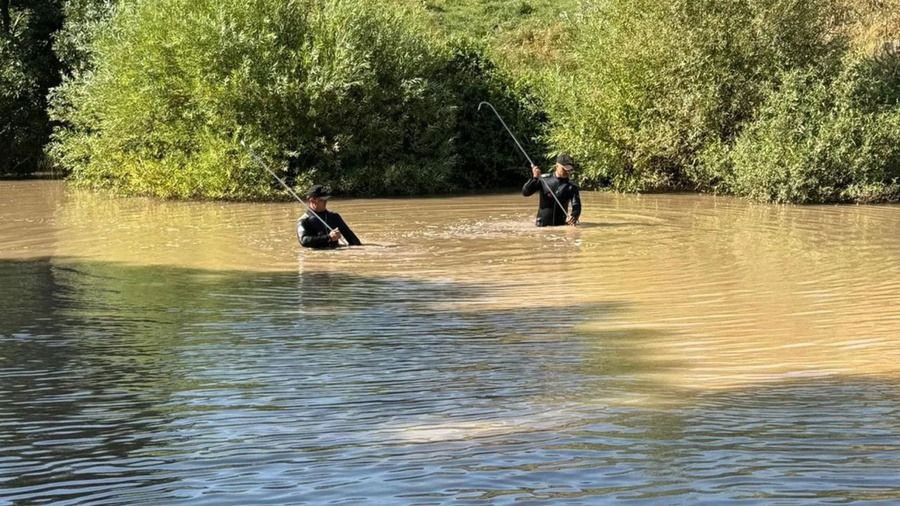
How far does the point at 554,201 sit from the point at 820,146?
8.42 metres

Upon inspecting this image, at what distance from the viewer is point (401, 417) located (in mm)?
7062

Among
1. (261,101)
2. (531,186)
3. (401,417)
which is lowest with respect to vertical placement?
(401,417)

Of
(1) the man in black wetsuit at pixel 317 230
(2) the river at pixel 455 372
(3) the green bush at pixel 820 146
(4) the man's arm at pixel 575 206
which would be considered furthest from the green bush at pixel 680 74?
(1) the man in black wetsuit at pixel 317 230

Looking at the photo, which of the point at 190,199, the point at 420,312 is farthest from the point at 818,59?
the point at 420,312

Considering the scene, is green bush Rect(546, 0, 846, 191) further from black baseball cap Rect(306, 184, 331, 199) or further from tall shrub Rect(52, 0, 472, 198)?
black baseball cap Rect(306, 184, 331, 199)

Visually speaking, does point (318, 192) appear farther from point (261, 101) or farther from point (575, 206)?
point (261, 101)

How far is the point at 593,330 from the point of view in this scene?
1049cm

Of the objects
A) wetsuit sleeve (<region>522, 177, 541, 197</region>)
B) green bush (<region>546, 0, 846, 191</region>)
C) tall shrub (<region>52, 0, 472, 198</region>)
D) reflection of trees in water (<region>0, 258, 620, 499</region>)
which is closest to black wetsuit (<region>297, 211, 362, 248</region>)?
reflection of trees in water (<region>0, 258, 620, 499</region>)

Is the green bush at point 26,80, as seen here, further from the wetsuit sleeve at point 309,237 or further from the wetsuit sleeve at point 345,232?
the wetsuit sleeve at point 309,237

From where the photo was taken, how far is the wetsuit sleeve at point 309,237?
55.5ft

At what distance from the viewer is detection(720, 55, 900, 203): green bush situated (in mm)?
25406

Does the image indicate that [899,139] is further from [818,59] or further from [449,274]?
[449,274]

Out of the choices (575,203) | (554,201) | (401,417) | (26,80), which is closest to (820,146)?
(575,203)

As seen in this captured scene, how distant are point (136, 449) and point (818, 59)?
24.9 m
